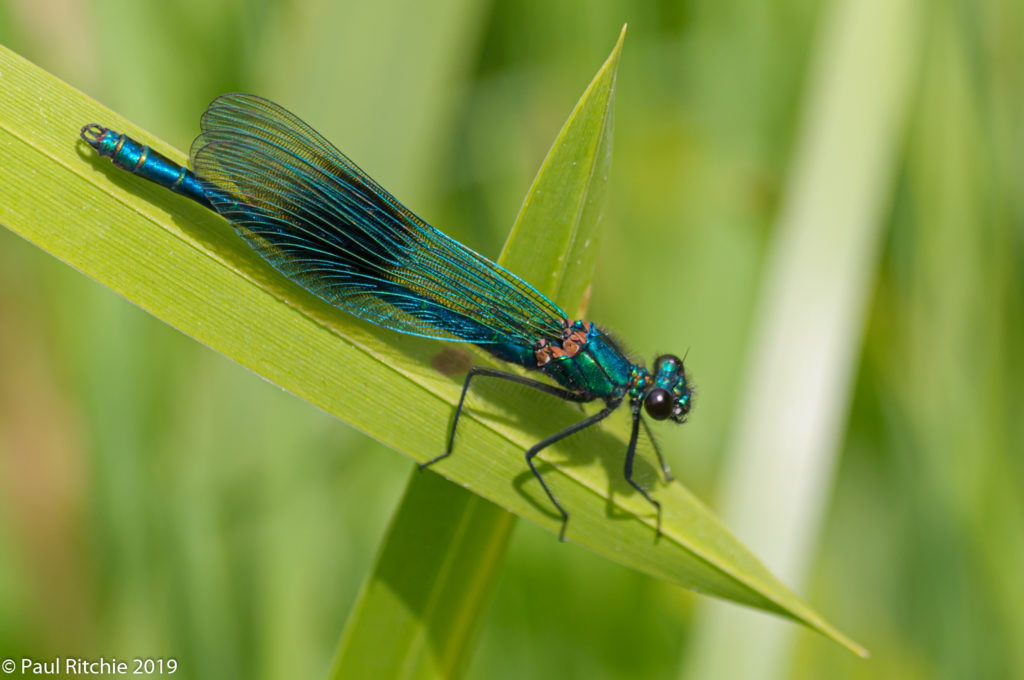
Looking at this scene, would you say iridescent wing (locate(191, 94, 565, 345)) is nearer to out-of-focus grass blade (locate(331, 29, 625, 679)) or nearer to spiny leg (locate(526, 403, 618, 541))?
out-of-focus grass blade (locate(331, 29, 625, 679))

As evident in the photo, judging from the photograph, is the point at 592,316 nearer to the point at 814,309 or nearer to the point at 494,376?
the point at 814,309

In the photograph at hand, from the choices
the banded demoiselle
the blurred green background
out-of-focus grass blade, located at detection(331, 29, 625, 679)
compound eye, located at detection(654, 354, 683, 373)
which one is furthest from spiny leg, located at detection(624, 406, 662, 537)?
the blurred green background

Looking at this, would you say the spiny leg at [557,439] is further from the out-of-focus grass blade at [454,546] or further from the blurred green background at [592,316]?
the blurred green background at [592,316]

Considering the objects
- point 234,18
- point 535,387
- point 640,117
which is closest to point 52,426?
point 234,18

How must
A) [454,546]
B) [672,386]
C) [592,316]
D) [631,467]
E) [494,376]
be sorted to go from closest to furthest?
[454,546] < [631,467] < [494,376] < [672,386] < [592,316]

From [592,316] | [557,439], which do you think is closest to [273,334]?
[557,439]

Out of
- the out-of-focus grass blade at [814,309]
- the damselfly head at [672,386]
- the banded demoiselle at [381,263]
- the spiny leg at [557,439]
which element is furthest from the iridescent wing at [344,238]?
the out-of-focus grass blade at [814,309]
